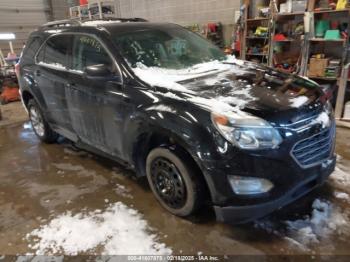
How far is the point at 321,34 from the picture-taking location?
4695 mm

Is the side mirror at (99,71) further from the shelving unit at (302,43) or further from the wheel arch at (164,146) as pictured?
the shelving unit at (302,43)

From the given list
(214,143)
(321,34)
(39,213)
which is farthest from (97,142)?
(321,34)

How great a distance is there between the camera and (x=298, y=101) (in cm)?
217

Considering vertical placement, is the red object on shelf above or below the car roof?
below

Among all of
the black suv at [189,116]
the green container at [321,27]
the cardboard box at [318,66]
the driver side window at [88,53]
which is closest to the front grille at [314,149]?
the black suv at [189,116]

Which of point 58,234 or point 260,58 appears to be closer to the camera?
point 58,234

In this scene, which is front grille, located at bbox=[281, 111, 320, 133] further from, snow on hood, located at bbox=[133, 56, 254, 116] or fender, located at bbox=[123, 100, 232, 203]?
fender, located at bbox=[123, 100, 232, 203]

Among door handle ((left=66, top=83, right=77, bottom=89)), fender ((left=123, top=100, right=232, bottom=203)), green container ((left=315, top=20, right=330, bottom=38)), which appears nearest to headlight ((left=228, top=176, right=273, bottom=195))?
fender ((left=123, top=100, right=232, bottom=203))

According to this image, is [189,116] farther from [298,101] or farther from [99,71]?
[99,71]

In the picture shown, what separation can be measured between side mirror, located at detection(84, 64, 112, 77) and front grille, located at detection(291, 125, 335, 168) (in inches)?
63.7

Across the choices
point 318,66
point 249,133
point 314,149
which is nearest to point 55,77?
point 249,133

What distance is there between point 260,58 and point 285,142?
4.20 meters

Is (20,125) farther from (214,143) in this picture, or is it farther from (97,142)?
(214,143)

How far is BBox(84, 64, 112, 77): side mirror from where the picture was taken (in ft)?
8.32
